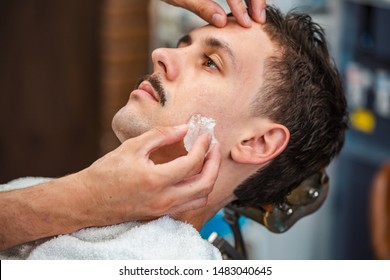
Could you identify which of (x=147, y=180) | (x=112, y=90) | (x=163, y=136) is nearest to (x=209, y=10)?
(x=163, y=136)

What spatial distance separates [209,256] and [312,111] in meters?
0.39

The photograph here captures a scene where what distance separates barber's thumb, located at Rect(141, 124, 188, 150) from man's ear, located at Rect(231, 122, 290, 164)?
0.21 meters

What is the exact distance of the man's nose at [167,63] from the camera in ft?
4.59

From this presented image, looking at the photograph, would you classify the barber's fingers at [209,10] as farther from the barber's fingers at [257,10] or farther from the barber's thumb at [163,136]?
the barber's thumb at [163,136]

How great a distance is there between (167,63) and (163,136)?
22 cm

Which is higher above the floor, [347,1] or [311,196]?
[347,1]

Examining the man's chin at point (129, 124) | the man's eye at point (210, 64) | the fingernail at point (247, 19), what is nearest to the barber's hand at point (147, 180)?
the man's chin at point (129, 124)

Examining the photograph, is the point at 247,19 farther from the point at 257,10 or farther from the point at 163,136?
the point at 163,136

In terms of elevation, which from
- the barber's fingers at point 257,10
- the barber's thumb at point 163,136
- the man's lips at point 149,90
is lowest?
the barber's thumb at point 163,136

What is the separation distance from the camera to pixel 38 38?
2.89 metres

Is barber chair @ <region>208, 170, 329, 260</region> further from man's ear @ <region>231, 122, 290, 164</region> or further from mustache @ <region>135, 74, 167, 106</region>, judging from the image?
mustache @ <region>135, 74, 167, 106</region>
